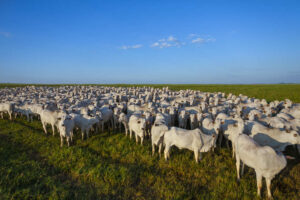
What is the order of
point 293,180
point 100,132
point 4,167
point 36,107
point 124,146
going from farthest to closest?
1. point 36,107
2. point 100,132
3. point 124,146
4. point 4,167
5. point 293,180

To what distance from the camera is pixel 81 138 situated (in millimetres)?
11688

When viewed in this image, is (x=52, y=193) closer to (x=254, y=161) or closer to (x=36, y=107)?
(x=254, y=161)

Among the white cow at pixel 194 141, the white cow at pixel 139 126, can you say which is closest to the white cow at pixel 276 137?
the white cow at pixel 194 141

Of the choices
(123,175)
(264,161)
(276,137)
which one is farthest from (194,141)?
(276,137)

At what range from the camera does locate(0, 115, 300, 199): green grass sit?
5.96 m

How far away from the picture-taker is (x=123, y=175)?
271 inches

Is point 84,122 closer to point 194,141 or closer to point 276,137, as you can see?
point 194,141

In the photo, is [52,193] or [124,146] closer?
[52,193]

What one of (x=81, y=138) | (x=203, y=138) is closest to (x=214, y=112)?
(x=203, y=138)

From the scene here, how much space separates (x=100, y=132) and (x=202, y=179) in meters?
8.68

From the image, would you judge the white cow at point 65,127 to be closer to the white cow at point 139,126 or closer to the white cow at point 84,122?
the white cow at point 84,122

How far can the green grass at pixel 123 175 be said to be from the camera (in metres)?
5.96

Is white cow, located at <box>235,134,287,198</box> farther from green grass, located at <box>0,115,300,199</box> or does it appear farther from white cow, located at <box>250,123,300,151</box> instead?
white cow, located at <box>250,123,300,151</box>

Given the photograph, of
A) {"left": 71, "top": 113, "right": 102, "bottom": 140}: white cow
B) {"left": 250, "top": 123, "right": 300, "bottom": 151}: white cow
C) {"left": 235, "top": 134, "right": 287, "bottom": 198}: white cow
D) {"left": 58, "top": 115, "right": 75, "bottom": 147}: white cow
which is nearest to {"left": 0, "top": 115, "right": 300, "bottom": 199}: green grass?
{"left": 235, "top": 134, "right": 287, "bottom": 198}: white cow
